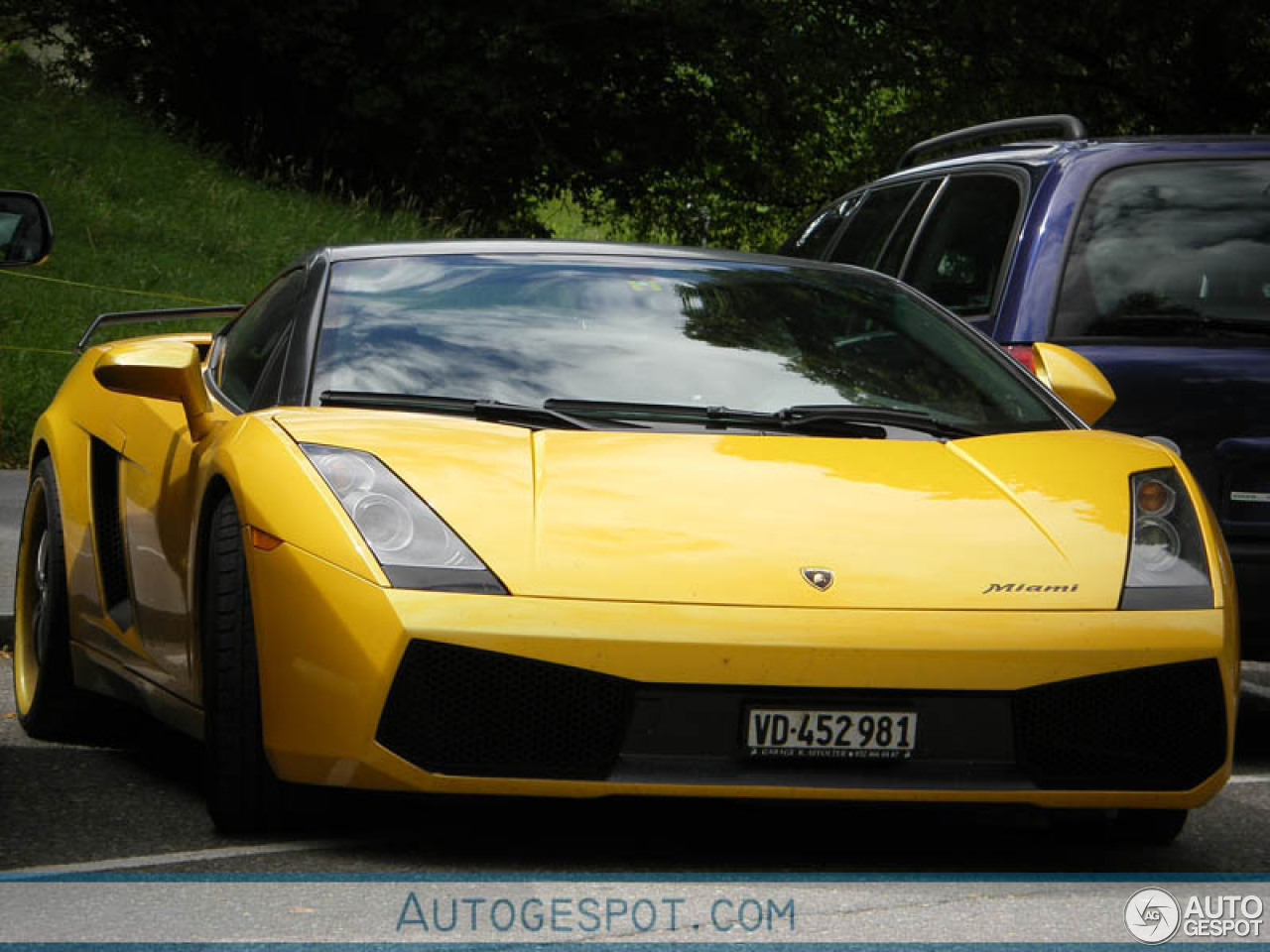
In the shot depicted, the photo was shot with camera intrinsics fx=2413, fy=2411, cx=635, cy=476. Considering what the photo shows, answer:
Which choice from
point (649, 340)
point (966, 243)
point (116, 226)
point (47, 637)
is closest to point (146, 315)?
point (47, 637)

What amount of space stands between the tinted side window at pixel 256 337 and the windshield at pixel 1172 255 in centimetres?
221

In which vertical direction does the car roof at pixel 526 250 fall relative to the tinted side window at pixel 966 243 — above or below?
above

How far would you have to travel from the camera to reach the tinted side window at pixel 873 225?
8484mm

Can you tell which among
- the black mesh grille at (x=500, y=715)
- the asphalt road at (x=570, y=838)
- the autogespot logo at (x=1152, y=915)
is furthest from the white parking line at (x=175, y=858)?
the autogespot logo at (x=1152, y=915)

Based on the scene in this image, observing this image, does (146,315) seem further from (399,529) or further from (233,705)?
(399,529)

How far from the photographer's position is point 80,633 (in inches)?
251

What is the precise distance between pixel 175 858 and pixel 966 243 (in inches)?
150

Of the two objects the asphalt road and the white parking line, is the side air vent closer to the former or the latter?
the asphalt road

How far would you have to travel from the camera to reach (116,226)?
74.8ft

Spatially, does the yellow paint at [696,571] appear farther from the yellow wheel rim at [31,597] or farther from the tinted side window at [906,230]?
Result: the tinted side window at [906,230]

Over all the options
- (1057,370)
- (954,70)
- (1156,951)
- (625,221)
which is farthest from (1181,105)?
(1156,951)

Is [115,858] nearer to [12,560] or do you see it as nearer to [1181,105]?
[12,560]

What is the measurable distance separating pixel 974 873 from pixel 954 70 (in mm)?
29495

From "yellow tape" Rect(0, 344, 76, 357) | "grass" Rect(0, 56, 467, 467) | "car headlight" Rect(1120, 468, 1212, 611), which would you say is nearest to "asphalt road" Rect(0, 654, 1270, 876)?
"car headlight" Rect(1120, 468, 1212, 611)
